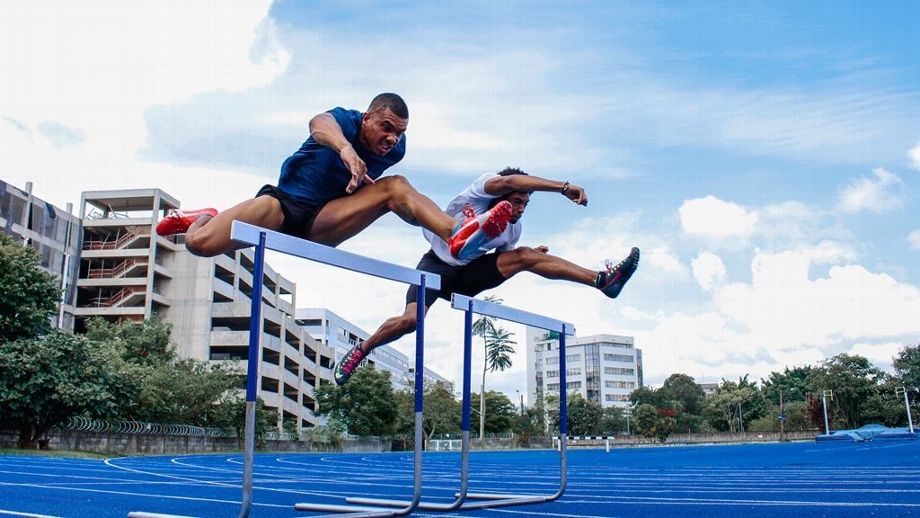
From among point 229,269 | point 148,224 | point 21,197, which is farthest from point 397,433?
point 21,197

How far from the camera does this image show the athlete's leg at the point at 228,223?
3654 mm

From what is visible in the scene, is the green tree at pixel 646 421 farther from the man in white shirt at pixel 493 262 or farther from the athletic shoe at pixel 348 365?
the man in white shirt at pixel 493 262

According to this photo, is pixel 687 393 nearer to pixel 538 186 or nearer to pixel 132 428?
pixel 132 428

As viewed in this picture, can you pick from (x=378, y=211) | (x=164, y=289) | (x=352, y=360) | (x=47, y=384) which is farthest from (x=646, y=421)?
(x=378, y=211)

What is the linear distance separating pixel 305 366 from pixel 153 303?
9.97 meters

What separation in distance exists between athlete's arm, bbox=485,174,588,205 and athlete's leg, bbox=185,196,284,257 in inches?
45.0

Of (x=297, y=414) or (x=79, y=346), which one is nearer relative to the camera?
(x=79, y=346)

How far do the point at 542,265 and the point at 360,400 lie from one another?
A: 34166 millimetres

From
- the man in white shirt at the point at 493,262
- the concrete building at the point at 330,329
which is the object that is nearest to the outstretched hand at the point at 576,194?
the man in white shirt at the point at 493,262

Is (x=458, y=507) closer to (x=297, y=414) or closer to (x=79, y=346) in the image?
(x=79, y=346)

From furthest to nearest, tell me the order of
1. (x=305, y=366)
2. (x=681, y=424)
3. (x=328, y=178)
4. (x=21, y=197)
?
(x=681, y=424)
(x=305, y=366)
(x=21, y=197)
(x=328, y=178)

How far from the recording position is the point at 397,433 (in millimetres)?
44281

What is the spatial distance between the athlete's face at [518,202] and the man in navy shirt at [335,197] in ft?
1.70

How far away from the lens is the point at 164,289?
40.8 metres
